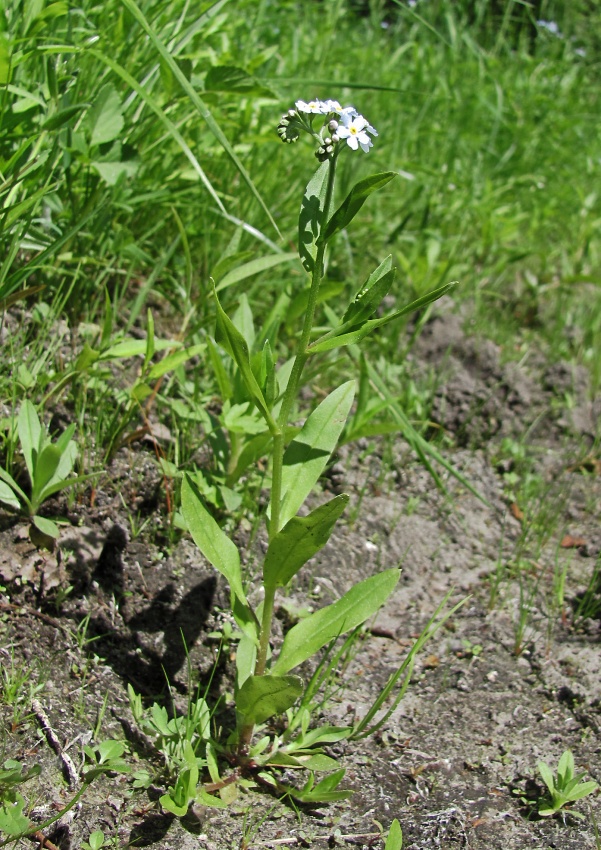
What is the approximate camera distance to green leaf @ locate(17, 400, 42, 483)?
170 cm

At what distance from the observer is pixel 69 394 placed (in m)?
2.00

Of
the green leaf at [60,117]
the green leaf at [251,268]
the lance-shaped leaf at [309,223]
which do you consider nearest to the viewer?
the lance-shaped leaf at [309,223]

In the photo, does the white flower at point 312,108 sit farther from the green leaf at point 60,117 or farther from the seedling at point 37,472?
the seedling at point 37,472

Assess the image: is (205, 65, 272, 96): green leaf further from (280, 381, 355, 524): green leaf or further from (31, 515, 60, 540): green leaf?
(31, 515, 60, 540): green leaf

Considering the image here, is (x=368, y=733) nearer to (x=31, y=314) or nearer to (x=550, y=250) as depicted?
(x=31, y=314)

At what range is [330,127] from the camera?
51.5 inches

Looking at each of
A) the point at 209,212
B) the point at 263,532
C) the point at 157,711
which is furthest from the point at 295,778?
the point at 209,212

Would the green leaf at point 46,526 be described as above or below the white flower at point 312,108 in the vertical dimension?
below

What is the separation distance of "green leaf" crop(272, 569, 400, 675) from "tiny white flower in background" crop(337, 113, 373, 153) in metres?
0.76

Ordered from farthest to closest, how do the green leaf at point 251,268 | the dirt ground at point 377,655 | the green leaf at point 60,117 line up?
the green leaf at point 251,268, the green leaf at point 60,117, the dirt ground at point 377,655

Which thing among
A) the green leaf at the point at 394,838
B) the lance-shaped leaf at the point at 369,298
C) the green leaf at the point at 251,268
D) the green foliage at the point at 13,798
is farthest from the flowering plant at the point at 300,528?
the green leaf at the point at 251,268

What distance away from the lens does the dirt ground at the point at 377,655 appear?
150cm

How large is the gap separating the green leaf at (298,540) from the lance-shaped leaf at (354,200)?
1.46ft

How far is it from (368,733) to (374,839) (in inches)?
7.2
